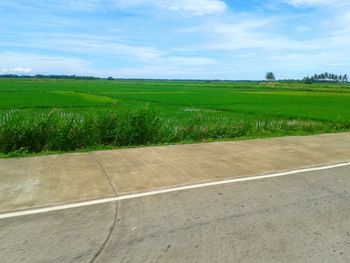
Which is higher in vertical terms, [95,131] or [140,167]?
[95,131]

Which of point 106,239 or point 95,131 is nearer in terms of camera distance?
point 106,239

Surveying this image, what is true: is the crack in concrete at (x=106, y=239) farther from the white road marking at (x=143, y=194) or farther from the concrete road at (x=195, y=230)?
the white road marking at (x=143, y=194)

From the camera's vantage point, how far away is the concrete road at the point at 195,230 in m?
3.34

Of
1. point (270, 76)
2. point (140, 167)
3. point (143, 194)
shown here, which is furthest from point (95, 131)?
point (270, 76)

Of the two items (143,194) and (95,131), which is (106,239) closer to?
(143,194)

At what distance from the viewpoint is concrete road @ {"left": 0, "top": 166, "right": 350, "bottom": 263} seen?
11.0 ft

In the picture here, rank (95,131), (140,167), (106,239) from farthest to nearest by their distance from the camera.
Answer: (95,131), (140,167), (106,239)

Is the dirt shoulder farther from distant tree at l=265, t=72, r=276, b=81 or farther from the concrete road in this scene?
distant tree at l=265, t=72, r=276, b=81

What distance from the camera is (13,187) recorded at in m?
5.36

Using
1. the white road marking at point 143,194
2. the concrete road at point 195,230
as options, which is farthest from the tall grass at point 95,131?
the concrete road at point 195,230

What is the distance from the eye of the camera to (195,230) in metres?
3.85

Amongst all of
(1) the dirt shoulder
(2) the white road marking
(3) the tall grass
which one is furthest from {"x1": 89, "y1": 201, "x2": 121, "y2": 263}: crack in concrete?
(3) the tall grass

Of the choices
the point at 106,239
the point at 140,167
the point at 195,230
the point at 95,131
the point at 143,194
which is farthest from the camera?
the point at 95,131

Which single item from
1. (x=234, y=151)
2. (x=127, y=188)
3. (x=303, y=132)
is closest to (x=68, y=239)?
(x=127, y=188)
